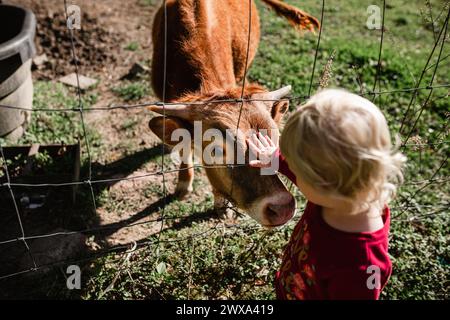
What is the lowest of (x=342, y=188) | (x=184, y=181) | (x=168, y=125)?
(x=184, y=181)

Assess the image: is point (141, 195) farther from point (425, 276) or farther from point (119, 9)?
point (119, 9)

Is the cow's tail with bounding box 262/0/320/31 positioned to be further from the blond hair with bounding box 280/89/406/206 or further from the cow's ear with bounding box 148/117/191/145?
the blond hair with bounding box 280/89/406/206

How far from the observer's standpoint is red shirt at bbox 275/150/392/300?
6.17 ft

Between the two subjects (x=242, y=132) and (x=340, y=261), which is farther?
(x=242, y=132)

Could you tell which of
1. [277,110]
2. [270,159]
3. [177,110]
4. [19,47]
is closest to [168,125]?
[177,110]

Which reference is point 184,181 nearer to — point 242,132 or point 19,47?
point 242,132

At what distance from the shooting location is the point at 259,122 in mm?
3098

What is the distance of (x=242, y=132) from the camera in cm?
303

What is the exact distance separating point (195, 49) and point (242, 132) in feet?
3.84

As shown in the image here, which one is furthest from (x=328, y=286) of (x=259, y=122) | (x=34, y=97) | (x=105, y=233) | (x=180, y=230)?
(x=34, y=97)

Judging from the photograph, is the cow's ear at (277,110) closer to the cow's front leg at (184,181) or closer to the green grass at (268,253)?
the green grass at (268,253)

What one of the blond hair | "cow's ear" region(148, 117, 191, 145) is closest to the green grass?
"cow's ear" region(148, 117, 191, 145)

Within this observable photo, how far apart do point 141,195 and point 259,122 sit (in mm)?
1764

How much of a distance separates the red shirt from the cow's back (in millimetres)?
1953
